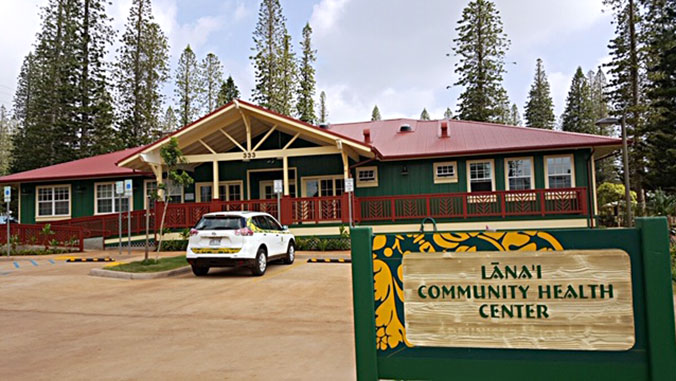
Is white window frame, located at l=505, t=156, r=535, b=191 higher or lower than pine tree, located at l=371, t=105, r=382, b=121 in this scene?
lower

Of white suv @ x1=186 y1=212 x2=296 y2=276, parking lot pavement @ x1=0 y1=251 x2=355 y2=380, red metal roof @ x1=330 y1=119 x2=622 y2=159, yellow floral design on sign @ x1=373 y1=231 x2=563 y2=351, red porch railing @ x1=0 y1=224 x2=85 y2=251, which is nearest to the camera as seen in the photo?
yellow floral design on sign @ x1=373 y1=231 x2=563 y2=351

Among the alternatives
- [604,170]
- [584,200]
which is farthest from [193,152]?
[604,170]

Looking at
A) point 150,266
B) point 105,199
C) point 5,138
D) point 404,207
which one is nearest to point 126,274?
point 150,266

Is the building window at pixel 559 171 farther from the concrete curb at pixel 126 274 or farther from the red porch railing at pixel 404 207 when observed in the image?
the concrete curb at pixel 126 274

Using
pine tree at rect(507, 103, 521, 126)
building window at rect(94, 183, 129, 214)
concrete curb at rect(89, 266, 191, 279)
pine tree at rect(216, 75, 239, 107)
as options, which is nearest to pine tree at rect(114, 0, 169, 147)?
pine tree at rect(216, 75, 239, 107)

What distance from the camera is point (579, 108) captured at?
5012 cm

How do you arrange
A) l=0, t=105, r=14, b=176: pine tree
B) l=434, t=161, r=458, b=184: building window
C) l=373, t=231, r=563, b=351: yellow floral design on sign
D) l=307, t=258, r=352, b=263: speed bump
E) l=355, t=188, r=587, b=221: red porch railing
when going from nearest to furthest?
l=373, t=231, r=563, b=351: yellow floral design on sign < l=307, t=258, r=352, b=263: speed bump < l=355, t=188, r=587, b=221: red porch railing < l=434, t=161, r=458, b=184: building window < l=0, t=105, r=14, b=176: pine tree

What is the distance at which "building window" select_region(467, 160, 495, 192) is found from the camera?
20.1 m

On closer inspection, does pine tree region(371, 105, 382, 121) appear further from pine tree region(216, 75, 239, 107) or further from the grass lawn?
the grass lawn

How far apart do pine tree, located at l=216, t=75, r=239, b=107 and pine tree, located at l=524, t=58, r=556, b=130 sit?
1322 inches

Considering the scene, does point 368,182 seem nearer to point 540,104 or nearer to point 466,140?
point 466,140

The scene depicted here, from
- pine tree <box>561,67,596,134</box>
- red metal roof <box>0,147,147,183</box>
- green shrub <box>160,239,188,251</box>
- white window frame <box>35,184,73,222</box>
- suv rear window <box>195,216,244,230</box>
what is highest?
pine tree <box>561,67,596,134</box>

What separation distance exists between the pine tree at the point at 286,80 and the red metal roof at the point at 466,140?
46.9ft

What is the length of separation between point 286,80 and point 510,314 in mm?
38144
